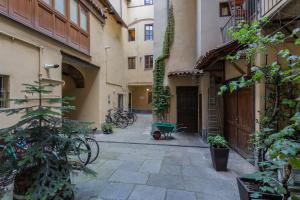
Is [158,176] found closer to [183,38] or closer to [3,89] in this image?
[3,89]

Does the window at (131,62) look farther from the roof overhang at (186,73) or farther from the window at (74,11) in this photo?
the window at (74,11)

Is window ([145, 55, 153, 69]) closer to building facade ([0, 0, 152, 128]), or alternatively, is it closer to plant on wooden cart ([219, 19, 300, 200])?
building facade ([0, 0, 152, 128])

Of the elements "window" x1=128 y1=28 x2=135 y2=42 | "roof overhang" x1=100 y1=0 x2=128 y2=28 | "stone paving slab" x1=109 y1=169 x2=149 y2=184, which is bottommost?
"stone paving slab" x1=109 y1=169 x2=149 y2=184

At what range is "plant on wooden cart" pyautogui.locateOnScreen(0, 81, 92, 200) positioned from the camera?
2471 mm

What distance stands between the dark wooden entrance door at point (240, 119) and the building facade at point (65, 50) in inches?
236

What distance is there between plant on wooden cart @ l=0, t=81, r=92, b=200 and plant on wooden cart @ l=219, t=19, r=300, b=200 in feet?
7.96

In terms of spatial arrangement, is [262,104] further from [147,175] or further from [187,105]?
[187,105]

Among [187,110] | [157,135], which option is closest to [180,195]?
[157,135]

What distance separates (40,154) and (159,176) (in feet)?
8.09

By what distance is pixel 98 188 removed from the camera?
345cm

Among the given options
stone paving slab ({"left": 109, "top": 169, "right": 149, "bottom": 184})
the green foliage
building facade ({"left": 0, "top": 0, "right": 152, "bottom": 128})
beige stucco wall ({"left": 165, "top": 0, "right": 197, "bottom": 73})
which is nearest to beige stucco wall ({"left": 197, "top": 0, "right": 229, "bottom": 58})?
beige stucco wall ({"left": 165, "top": 0, "right": 197, "bottom": 73})

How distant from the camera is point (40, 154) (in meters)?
2.49

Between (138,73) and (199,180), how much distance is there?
576 inches

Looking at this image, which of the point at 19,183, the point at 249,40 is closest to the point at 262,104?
the point at 249,40
